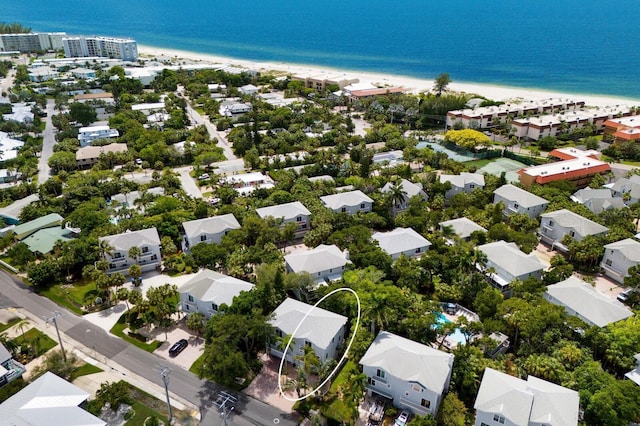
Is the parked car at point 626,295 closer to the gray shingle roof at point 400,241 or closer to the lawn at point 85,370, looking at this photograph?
the gray shingle roof at point 400,241

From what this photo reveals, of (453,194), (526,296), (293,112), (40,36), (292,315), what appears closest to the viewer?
(292,315)

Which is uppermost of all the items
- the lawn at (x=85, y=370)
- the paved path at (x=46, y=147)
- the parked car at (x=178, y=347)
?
the parked car at (x=178, y=347)

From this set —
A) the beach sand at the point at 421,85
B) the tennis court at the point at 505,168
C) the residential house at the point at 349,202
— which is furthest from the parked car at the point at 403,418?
the beach sand at the point at 421,85

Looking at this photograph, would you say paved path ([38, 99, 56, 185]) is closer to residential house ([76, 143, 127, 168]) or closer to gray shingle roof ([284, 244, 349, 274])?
residential house ([76, 143, 127, 168])

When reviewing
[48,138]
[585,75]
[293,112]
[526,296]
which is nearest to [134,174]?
[48,138]

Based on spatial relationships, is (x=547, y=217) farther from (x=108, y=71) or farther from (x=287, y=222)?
(x=108, y=71)

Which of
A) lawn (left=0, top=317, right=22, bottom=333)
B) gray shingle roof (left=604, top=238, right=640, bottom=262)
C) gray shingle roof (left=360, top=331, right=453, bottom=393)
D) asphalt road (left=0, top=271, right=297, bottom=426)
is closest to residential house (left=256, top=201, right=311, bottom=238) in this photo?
asphalt road (left=0, top=271, right=297, bottom=426)
